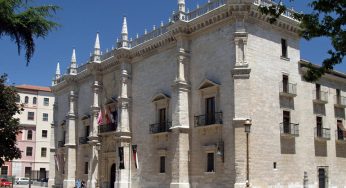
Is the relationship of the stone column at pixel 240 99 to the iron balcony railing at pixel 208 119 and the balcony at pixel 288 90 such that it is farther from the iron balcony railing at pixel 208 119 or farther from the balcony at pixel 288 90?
the balcony at pixel 288 90

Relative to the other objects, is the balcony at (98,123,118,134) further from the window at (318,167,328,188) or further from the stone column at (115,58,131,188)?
the window at (318,167,328,188)

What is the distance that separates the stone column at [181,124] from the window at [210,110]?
171cm

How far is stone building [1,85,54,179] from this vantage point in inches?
2869

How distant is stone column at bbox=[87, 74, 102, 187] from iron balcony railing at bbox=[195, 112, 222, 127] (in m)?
14.6

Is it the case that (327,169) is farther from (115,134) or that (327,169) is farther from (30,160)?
(30,160)

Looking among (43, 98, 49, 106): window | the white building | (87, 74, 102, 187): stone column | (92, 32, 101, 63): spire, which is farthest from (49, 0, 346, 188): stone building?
(43, 98, 49, 106): window

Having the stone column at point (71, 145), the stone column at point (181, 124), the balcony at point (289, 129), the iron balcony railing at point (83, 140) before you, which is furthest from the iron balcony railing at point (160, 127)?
the stone column at point (71, 145)

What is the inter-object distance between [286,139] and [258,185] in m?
4.32

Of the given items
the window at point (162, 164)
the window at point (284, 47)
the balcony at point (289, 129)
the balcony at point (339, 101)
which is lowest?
the window at point (162, 164)

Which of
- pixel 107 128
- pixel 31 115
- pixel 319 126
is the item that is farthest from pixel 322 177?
pixel 31 115

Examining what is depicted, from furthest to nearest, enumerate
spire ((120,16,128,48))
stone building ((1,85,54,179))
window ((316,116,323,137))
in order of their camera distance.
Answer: stone building ((1,85,54,179)) < spire ((120,16,128,48)) < window ((316,116,323,137))

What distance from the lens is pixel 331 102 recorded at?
118ft

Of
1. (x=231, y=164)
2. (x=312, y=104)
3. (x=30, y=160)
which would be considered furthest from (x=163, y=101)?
(x=30, y=160)

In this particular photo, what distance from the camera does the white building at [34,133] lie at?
73131mm
